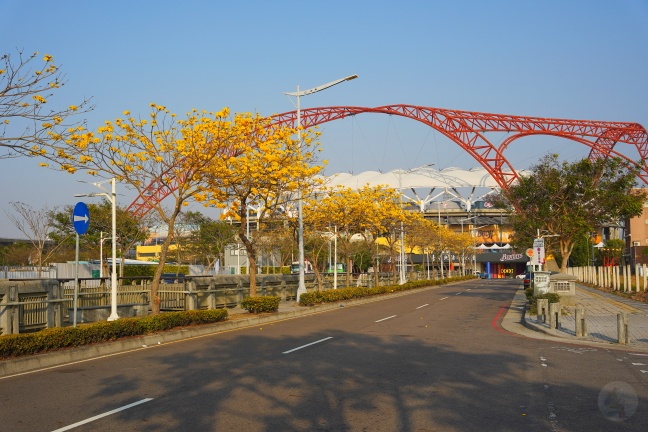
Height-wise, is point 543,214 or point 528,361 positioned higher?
point 543,214

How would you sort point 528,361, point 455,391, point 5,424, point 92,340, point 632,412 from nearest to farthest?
point 5,424
point 632,412
point 455,391
point 528,361
point 92,340

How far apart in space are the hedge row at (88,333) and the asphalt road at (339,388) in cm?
84

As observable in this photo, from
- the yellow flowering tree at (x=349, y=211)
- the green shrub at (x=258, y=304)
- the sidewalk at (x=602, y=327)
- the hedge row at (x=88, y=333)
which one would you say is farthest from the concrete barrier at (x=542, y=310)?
the yellow flowering tree at (x=349, y=211)

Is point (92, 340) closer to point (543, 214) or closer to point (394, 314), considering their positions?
point (394, 314)

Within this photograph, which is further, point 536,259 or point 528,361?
point 536,259

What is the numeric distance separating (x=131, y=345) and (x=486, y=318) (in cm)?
1385

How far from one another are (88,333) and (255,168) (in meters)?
10.1

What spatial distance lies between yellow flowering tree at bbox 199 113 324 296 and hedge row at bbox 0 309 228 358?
468 centimetres

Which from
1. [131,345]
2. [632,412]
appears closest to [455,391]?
[632,412]

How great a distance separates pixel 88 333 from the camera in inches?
557

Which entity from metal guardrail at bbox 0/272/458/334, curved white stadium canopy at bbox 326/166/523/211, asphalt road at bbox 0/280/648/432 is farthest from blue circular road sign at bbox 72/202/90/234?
curved white stadium canopy at bbox 326/166/523/211

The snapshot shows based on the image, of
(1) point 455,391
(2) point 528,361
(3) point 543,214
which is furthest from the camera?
(3) point 543,214

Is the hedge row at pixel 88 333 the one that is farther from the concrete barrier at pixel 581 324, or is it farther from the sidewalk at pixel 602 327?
the concrete barrier at pixel 581 324

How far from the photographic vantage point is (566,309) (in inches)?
1006
